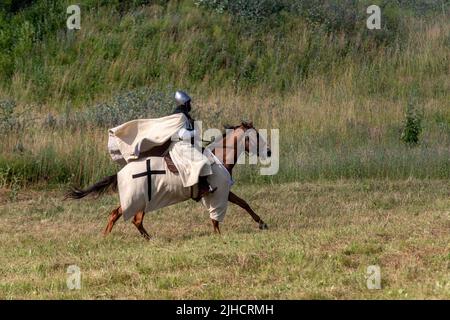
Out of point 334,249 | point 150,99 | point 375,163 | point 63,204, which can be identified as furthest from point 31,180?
point 334,249

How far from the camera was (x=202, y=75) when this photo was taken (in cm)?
2109

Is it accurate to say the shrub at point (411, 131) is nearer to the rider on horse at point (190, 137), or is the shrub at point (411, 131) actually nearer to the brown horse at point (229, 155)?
the brown horse at point (229, 155)

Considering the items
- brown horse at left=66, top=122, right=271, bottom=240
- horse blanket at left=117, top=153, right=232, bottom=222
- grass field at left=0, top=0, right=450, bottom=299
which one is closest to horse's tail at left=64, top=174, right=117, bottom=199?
brown horse at left=66, top=122, right=271, bottom=240

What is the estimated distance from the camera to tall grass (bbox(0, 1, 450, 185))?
51.5ft

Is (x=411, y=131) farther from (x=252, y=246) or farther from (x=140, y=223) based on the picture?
(x=252, y=246)

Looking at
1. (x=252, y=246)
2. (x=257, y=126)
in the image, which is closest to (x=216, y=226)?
(x=252, y=246)

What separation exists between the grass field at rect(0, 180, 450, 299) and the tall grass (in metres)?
0.99

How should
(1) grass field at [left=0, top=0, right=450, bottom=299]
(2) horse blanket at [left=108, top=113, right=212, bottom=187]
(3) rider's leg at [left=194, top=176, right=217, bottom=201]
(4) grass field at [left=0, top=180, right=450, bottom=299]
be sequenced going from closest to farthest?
1. (4) grass field at [left=0, top=180, right=450, bottom=299]
2. (1) grass field at [left=0, top=0, right=450, bottom=299]
3. (2) horse blanket at [left=108, top=113, right=212, bottom=187]
4. (3) rider's leg at [left=194, top=176, right=217, bottom=201]

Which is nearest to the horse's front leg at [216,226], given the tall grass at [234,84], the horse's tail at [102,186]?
the horse's tail at [102,186]

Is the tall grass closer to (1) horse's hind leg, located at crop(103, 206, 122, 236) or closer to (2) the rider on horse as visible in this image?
(1) horse's hind leg, located at crop(103, 206, 122, 236)

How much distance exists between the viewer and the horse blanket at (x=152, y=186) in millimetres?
11023
